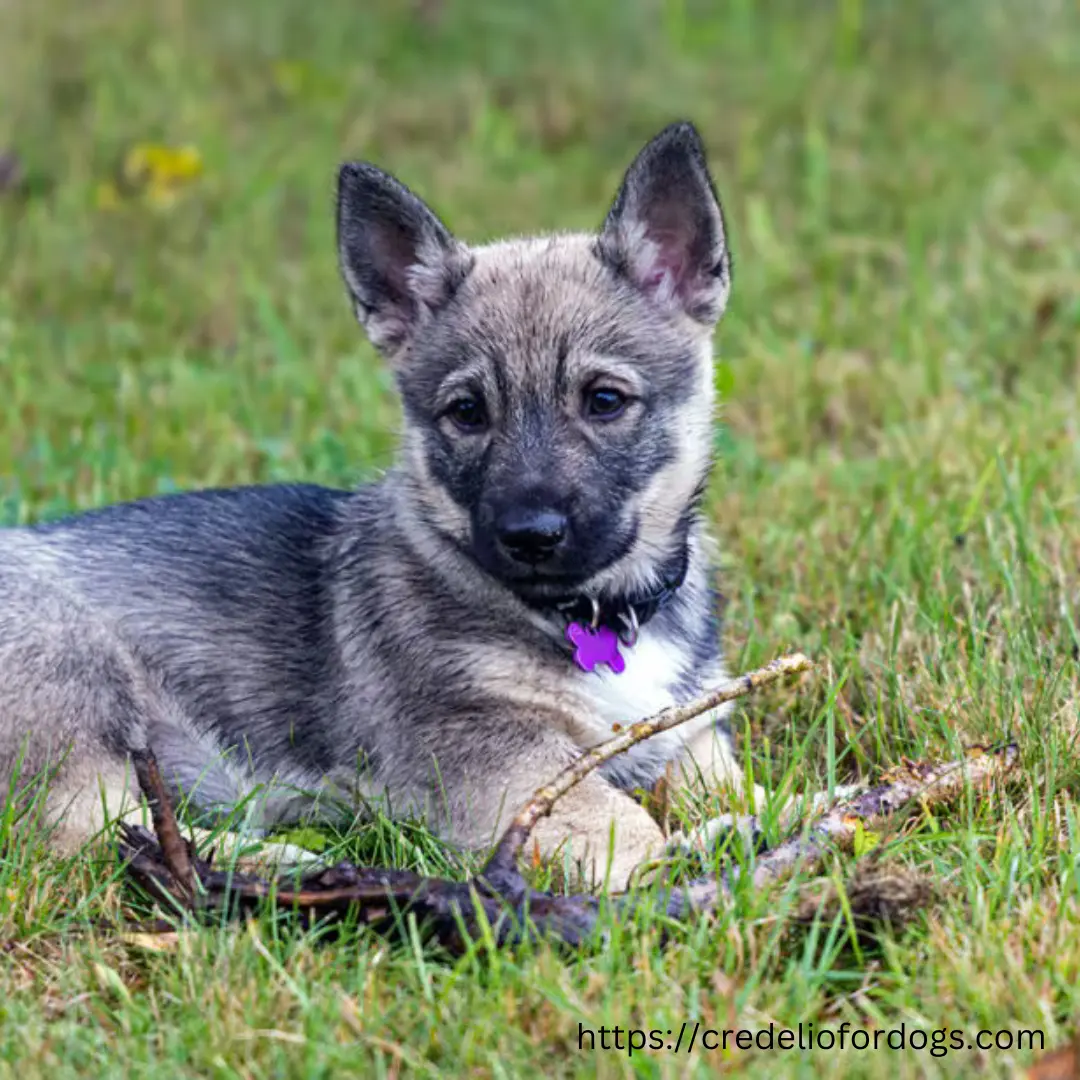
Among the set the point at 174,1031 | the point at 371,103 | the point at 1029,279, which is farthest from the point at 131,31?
the point at 174,1031

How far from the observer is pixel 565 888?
3.44 meters

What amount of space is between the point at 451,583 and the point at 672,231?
3.35 ft

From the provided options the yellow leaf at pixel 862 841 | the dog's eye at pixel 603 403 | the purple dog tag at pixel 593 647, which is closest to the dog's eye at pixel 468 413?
the dog's eye at pixel 603 403

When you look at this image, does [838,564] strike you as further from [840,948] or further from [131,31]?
[131,31]

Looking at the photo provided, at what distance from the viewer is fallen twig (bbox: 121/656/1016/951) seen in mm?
3158

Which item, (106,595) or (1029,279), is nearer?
(106,595)

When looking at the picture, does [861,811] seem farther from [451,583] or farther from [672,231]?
[672,231]

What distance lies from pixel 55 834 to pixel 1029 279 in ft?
15.3

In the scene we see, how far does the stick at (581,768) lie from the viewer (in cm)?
324

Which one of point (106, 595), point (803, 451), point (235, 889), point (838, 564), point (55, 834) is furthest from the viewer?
point (803, 451)

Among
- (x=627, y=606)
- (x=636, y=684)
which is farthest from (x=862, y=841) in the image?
(x=627, y=606)

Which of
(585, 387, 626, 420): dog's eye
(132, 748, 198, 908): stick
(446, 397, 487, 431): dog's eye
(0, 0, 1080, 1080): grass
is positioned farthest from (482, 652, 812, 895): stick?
(446, 397, 487, 431): dog's eye

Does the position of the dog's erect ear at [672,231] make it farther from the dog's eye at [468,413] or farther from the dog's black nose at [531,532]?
the dog's black nose at [531,532]

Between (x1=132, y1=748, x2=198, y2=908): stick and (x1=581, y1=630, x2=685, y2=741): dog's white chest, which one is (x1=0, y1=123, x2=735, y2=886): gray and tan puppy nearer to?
(x1=581, y1=630, x2=685, y2=741): dog's white chest
